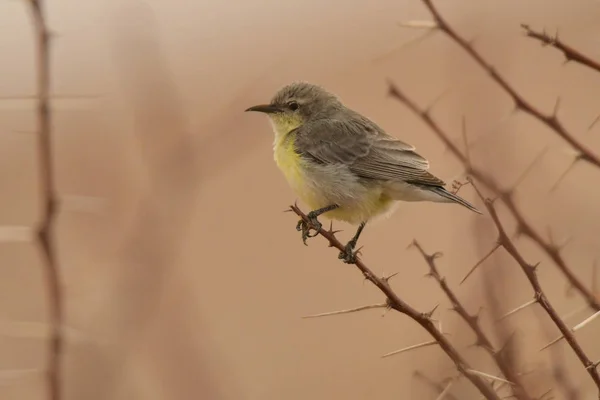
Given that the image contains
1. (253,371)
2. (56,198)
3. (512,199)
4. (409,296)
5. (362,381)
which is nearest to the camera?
(56,198)

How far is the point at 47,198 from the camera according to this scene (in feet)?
5.90

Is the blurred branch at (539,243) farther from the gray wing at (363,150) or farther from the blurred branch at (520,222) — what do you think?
the gray wing at (363,150)

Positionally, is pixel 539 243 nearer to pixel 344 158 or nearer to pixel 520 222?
pixel 520 222

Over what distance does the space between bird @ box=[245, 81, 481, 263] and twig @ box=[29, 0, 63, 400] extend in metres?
2.32

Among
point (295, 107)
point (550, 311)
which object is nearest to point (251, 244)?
point (295, 107)

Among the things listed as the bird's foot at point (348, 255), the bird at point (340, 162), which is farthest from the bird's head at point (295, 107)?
the bird's foot at point (348, 255)

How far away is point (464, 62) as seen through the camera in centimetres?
377

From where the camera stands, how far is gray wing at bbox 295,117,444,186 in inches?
182

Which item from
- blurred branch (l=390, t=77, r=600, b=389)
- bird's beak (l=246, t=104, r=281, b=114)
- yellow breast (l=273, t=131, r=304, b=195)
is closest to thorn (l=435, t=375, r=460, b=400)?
blurred branch (l=390, t=77, r=600, b=389)

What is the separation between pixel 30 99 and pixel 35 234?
0.30 metres

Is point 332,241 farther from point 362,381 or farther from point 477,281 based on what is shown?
point 362,381

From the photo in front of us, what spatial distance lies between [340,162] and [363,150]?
19 cm

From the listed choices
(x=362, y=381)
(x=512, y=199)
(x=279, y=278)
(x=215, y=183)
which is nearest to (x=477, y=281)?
(x=512, y=199)

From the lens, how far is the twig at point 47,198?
1680mm
